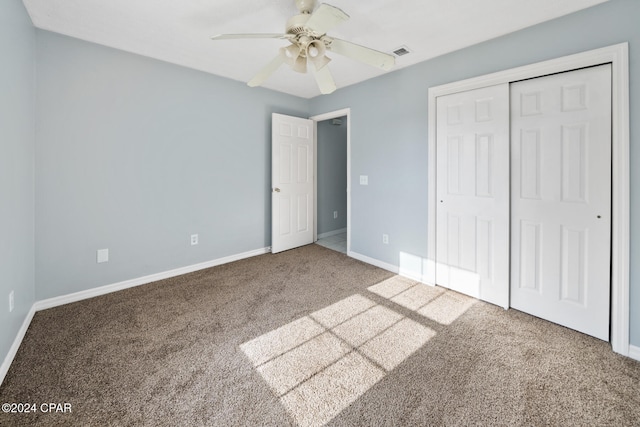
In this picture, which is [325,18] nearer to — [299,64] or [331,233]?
[299,64]

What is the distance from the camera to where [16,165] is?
75.9 inches

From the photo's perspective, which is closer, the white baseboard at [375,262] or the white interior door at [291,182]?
the white baseboard at [375,262]

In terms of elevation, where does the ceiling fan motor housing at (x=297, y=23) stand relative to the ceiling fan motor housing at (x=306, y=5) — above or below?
below

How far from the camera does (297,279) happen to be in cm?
315

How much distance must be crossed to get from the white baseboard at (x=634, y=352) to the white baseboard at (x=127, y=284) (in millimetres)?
3762

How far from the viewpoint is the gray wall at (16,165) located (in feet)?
5.54

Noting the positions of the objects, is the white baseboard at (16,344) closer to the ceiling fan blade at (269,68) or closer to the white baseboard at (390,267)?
the ceiling fan blade at (269,68)

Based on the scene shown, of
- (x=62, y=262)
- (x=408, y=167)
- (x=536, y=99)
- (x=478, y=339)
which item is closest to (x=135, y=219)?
(x=62, y=262)

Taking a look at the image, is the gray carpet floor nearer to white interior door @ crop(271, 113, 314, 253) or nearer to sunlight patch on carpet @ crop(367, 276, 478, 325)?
sunlight patch on carpet @ crop(367, 276, 478, 325)

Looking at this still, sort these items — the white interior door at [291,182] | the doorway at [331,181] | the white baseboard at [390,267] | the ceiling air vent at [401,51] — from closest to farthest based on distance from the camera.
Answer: the ceiling air vent at [401,51]
the white baseboard at [390,267]
the white interior door at [291,182]
the doorway at [331,181]

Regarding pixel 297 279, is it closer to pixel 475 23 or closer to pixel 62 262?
pixel 62 262

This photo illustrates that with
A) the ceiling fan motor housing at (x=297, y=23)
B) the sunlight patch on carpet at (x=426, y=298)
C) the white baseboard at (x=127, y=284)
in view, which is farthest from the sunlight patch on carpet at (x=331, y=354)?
the ceiling fan motor housing at (x=297, y=23)

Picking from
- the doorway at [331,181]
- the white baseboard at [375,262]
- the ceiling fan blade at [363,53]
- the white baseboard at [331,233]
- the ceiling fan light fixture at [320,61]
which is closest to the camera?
the ceiling fan blade at [363,53]

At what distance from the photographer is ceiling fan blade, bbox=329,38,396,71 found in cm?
190
